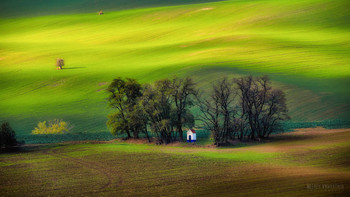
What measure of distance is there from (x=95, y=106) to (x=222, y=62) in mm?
25160

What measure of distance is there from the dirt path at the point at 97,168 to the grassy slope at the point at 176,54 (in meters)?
16.7

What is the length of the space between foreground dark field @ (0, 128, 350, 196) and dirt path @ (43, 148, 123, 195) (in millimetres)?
30

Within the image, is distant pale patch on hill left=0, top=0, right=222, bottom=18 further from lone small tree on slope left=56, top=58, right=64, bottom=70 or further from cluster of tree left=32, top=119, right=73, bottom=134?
cluster of tree left=32, top=119, right=73, bottom=134

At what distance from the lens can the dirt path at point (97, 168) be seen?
87.7 ft

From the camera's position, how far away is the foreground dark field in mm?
24422

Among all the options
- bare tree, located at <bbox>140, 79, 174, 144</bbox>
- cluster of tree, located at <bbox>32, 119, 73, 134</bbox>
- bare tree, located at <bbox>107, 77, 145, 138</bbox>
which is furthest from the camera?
cluster of tree, located at <bbox>32, 119, 73, 134</bbox>

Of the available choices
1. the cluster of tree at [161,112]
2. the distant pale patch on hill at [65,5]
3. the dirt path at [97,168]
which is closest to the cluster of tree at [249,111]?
the cluster of tree at [161,112]

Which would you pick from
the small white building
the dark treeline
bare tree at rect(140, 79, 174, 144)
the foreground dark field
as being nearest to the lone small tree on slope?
the dark treeline

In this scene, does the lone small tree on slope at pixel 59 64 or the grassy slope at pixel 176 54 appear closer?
the grassy slope at pixel 176 54

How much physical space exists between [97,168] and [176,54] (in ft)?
186

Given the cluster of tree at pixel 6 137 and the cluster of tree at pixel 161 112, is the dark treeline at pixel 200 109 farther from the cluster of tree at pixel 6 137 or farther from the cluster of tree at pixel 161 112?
the cluster of tree at pixel 6 137

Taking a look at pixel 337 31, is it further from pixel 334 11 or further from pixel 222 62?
pixel 222 62

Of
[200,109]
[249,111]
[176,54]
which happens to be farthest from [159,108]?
[176,54]

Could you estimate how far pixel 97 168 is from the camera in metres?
32.2
